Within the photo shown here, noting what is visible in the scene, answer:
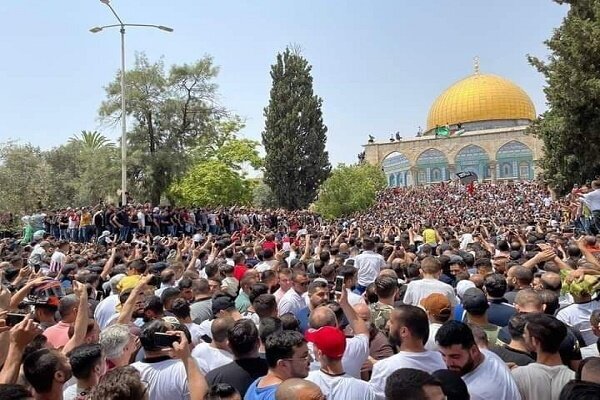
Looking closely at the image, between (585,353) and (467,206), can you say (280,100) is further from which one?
(585,353)

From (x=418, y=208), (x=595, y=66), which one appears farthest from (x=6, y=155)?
(x=595, y=66)

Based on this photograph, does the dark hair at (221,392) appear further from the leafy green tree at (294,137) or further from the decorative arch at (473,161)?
the decorative arch at (473,161)

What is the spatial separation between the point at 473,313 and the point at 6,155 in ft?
140

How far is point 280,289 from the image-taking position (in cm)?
745

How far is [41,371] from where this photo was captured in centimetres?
336

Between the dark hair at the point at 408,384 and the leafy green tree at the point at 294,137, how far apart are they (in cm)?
4721

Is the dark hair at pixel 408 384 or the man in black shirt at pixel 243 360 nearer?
the dark hair at pixel 408 384

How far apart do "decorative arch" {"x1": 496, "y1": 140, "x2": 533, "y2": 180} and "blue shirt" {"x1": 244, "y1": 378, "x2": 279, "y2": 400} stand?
72.9 m

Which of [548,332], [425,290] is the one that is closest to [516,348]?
[548,332]

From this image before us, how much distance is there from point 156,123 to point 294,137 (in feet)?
48.6

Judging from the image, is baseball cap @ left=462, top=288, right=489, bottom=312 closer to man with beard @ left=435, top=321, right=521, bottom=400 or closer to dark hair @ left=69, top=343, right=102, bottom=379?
man with beard @ left=435, top=321, right=521, bottom=400

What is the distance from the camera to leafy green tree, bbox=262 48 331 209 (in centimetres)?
5053

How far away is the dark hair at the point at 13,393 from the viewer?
111 inches

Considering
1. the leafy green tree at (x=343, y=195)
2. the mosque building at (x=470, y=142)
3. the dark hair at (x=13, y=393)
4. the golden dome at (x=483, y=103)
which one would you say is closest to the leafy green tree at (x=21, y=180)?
the leafy green tree at (x=343, y=195)
